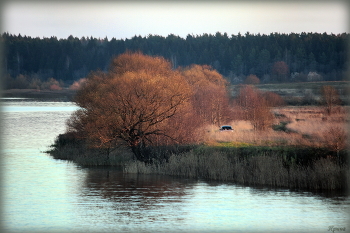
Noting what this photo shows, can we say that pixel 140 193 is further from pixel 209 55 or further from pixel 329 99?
pixel 209 55

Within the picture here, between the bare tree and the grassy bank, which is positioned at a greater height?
the bare tree

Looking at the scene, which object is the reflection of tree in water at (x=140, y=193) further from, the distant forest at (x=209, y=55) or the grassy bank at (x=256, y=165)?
the distant forest at (x=209, y=55)

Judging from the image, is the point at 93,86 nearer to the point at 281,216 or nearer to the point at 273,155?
the point at 273,155

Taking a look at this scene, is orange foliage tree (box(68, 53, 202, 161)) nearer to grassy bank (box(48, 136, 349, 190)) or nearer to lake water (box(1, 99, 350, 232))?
grassy bank (box(48, 136, 349, 190))

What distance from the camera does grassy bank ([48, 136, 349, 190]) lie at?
30.2 metres

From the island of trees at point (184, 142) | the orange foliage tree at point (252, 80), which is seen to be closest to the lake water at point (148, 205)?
the island of trees at point (184, 142)

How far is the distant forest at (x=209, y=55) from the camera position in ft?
481

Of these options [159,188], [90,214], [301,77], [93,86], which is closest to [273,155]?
[159,188]

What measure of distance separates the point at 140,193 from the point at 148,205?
139 inches

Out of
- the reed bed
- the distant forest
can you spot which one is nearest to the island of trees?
the reed bed

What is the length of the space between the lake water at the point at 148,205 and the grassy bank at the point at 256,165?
110 centimetres

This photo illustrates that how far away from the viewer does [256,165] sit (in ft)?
108

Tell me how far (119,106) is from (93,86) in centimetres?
1674

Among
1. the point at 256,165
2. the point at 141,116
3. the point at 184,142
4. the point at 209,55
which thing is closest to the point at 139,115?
the point at 141,116
